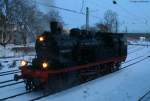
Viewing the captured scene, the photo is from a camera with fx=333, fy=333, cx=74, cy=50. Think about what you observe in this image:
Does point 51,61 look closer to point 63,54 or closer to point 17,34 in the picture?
point 63,54

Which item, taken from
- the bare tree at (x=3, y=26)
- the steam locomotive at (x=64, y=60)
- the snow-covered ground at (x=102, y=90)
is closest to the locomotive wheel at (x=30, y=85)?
the steam locomotive at (x=64, y=60)

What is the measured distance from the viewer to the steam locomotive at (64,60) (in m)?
15.6

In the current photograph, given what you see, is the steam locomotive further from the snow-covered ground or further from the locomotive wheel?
the snow-covered ground

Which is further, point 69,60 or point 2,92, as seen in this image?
point 69,60

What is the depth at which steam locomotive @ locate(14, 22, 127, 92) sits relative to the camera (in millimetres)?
15648

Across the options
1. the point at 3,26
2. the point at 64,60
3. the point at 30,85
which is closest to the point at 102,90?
the point at 64,60

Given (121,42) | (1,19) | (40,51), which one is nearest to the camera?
(40,51)

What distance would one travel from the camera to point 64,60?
55.5 feet

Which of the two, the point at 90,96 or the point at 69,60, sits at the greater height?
the point at 69,60

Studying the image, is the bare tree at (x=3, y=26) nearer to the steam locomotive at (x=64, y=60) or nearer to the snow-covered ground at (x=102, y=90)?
the steam locomotive at (x=64, y=60)

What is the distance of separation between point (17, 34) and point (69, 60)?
4973 cm

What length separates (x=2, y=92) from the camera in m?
15.7

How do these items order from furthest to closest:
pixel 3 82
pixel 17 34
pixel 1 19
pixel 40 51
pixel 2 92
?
pixel 17 34, pixel 1 19, pixel 3 82, pixel 40 51, pixel 2 92

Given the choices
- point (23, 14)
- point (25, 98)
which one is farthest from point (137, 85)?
point (23, 14)
